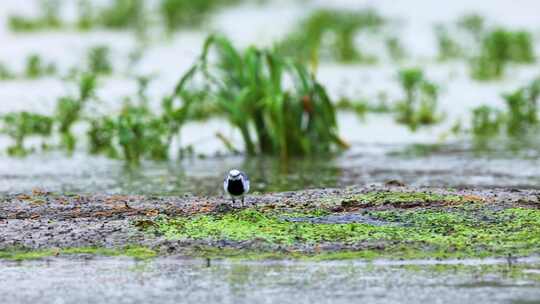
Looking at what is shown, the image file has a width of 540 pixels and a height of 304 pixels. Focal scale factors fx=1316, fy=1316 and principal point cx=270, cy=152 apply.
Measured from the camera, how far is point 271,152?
10.1 metres

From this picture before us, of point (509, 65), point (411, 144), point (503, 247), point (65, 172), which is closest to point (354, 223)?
point (503, 247)

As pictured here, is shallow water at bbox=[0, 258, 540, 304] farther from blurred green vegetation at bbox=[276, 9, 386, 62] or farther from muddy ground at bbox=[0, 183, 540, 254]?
blurred green vegetation at bbox=[276, 9, 386, 62]

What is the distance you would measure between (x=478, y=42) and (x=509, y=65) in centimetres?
91

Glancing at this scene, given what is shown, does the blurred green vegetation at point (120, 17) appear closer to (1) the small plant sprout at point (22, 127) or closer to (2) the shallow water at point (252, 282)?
(1) the small plant sprout at point (22, 127)

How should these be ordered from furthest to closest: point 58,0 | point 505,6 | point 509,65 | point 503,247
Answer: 1. point 505,6
2. point 58,0
3. point 509,65
4. point 503,247

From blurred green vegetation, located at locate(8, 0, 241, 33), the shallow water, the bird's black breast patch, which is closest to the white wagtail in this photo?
the bird's black breast patch

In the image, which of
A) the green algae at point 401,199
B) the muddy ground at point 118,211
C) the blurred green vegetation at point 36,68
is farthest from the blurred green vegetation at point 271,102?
the blurred green vegetation at point 36,68

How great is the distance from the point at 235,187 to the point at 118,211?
2.08ft

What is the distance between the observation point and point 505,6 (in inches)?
664

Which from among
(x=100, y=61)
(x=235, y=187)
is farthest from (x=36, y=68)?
(x=235, y=187)

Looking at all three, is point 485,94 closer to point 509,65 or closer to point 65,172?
point 509,65

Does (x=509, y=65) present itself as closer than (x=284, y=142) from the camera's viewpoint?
No

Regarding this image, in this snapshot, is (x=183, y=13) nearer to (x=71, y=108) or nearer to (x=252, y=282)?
(x=71, y=108)

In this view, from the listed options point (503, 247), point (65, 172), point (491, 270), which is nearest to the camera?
point (491, 270)
